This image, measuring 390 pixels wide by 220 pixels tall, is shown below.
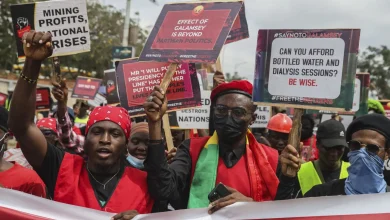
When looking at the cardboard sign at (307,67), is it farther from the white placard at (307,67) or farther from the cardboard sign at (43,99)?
the cardboard sign at (43,99)

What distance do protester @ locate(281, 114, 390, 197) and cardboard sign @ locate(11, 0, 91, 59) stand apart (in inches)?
86.5

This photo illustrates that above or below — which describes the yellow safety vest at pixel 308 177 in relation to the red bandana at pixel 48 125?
below

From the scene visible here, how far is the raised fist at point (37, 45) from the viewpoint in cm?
271

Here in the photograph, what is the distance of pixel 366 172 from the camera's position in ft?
8.52

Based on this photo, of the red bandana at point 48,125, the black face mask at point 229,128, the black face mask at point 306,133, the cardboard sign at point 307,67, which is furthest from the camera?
the black face mask at point 306,133

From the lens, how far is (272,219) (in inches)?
108

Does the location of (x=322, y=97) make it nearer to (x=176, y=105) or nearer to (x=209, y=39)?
(x=209, y=39)

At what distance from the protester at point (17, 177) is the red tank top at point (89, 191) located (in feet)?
0.95

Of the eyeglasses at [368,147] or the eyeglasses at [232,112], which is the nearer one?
the eyeglasses at [368,147]

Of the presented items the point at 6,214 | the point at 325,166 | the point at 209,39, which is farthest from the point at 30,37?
the point at 325,166

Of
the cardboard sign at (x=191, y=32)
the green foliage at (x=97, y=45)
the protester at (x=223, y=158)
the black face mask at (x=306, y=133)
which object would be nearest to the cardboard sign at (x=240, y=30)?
the cardboard sign at (x=191, y=32)

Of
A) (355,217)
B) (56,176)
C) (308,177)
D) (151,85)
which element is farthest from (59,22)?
(355,217)

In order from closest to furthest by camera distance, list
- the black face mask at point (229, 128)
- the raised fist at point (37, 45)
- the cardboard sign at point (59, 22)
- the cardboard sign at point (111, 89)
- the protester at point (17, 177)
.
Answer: the raised fist at point (37, 45), the protester at point (17, 177), the black face mask at point (229, 128), the cardboard sign at point (59, 22), the cardboard sign at point (111, 89)

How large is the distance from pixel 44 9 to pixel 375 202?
2.90 meters
